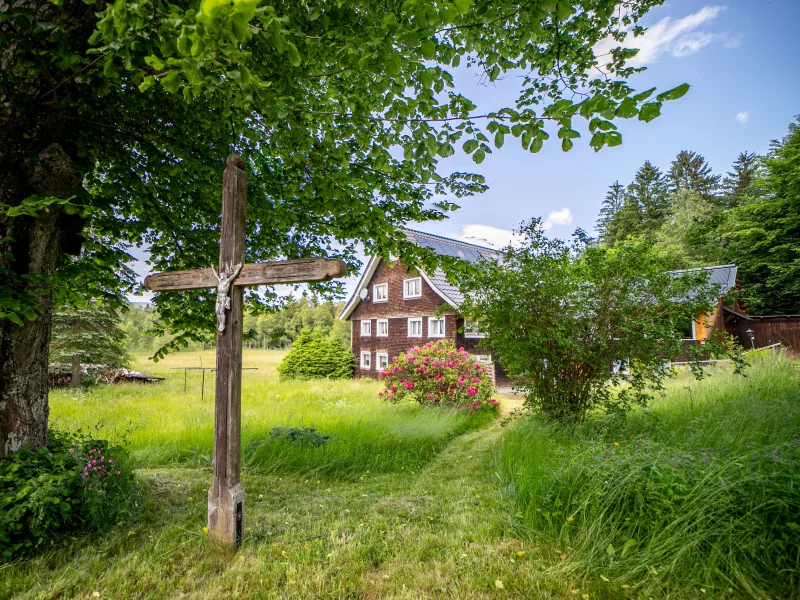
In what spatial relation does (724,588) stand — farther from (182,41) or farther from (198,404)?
(198,404)

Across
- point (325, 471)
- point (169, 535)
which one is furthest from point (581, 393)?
point (169, 535)

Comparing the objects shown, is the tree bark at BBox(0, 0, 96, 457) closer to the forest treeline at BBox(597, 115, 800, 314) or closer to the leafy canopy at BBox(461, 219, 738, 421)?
the leafy canopy at BBox(461, 219, 738, 421)

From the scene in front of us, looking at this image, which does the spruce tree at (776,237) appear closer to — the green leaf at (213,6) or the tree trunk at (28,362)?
the green leaf at (213,6)

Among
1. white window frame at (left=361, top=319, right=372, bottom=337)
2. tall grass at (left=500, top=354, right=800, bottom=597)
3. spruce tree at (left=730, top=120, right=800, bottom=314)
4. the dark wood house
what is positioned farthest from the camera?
spruce tree at (left=730, top=120, right=800, bottom=314)

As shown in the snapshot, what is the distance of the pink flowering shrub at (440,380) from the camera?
10555 millimetres

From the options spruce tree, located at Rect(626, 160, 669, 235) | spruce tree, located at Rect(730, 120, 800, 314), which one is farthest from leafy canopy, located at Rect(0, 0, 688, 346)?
spruce tree, located at Rect(626, 160, 669, 235)

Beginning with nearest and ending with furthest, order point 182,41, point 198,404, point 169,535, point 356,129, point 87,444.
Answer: point 182,41
point 169,535
point 356,129
point 87,444
point 198,404

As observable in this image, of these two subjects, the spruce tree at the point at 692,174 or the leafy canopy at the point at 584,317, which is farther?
the spruce tree at the point at 692,174

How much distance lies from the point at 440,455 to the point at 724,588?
14.7 ft

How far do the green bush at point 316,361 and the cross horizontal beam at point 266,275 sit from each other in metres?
19.2

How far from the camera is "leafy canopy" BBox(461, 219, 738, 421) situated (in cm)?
593

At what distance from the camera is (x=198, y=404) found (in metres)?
10.8

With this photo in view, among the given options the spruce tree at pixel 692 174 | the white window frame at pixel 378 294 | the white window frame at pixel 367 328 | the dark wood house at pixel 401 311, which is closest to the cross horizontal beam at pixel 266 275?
the dark wood house at pixel 401 311

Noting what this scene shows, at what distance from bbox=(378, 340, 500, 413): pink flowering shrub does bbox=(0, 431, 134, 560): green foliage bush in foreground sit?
771 centimetres
